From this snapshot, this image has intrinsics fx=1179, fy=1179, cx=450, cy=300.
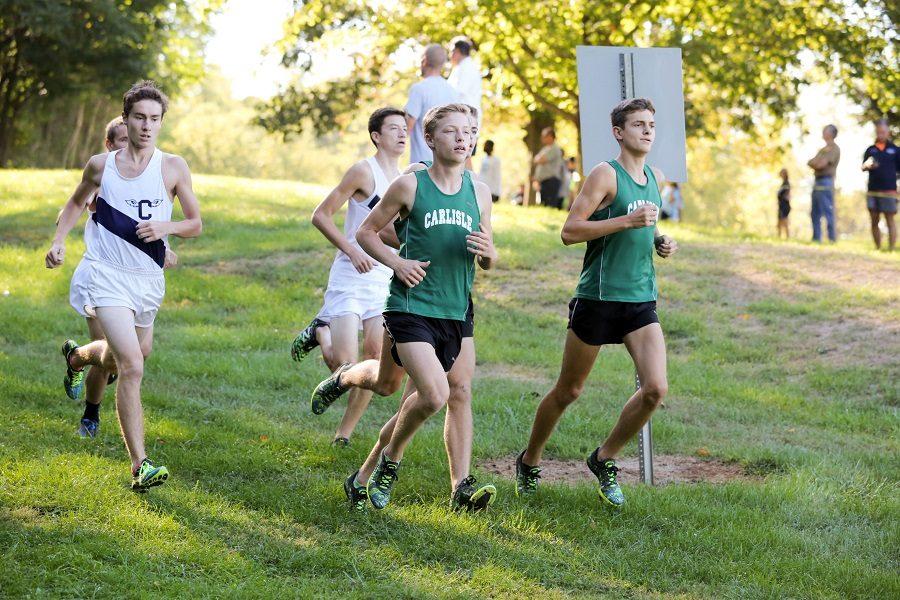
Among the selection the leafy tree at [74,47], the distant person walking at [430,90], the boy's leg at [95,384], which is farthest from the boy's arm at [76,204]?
the leafy tree at [74,47]

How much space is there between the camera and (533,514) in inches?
267

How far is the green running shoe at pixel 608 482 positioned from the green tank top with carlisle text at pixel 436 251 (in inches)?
54.4

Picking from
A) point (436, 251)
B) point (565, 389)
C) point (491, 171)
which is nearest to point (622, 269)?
point (565, 389)

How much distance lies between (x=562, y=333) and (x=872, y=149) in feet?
29.8

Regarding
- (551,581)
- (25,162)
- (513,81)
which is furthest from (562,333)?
(25,162)

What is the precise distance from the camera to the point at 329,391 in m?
7.66

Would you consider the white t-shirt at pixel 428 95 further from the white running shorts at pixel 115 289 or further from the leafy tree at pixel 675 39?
the leafy tree at pixel 675 39

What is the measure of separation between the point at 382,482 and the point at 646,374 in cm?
162

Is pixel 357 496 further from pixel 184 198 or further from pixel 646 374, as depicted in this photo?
pixel 184 198

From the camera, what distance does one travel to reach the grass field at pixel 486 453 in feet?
19.1

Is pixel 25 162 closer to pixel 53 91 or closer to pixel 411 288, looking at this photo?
pixel 53 91

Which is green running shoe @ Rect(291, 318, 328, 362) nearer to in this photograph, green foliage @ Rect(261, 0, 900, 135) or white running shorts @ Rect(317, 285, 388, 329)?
white running shorts @ Rect(317, 285, 388, 329)

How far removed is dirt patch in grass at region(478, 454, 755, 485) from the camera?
8242 mm

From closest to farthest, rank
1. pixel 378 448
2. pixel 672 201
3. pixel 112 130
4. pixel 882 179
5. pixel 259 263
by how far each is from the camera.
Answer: pixel 378 448 → pixel 112 130 → pixel 259 263 → pixel 882 179 → pixel 672 201
